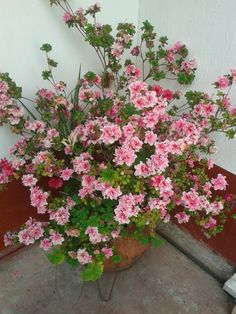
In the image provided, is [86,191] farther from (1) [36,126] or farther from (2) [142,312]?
(2) [142,312]

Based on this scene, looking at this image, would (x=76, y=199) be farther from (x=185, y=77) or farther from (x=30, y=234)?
(x=185, y=77)

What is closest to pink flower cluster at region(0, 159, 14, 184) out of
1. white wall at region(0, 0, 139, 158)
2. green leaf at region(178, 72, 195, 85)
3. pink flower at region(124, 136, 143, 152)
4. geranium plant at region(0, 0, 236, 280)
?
geranium plant at region(0, 0, 236, 280)

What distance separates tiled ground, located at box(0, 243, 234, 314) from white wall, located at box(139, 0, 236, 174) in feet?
2.35

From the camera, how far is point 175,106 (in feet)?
6.17

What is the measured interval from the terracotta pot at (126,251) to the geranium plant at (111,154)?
8cm

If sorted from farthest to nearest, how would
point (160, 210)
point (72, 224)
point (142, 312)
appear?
point (142, 312) → point (72, 224) → point (160, 210)

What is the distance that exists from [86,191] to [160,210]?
341 mm

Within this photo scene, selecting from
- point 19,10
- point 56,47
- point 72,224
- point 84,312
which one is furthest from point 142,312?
point 19,10

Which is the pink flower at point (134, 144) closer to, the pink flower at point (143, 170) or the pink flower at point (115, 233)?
the pink flower at point (143, 170)

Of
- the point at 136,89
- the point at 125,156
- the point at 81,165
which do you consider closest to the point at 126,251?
the point at 81,165

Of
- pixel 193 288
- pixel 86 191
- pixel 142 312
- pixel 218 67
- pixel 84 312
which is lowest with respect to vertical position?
pixel 84 312

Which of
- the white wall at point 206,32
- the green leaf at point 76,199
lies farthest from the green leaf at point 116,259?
the white wall at point 206,32

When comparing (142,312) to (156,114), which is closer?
(156,114)

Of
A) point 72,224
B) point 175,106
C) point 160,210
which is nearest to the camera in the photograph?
point 160,210
